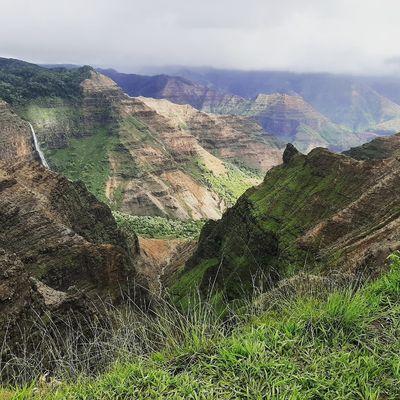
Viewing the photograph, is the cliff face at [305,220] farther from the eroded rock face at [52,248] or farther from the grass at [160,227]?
the grass at [160,227]

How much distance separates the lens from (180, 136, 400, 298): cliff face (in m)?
47.8

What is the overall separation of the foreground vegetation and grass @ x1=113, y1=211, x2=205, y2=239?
134517 millimetres

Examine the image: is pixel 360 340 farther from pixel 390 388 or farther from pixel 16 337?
pixel 16 337

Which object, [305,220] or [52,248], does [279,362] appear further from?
[305,220]

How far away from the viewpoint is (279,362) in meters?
7.98

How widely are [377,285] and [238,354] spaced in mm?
4112

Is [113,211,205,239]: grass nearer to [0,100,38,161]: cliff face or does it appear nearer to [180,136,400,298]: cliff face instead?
[0,100,38,161]: cliff face

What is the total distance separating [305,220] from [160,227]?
10494 centimetres

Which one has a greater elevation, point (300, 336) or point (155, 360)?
point (300, 336)

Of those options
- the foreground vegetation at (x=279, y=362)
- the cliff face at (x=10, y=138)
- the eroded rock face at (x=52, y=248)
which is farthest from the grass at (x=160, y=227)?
the foreground vegetation at (x=279, y=362)

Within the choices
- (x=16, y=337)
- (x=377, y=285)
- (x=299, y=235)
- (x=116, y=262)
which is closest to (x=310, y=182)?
(x=299, y=235)

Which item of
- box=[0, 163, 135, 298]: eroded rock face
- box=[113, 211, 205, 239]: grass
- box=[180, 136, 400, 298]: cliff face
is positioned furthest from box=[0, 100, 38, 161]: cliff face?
box=[0, 163, 135, 298]: eroded rock face

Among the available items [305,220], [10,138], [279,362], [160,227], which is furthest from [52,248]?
[10,138]

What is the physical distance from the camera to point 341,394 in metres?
7.28
